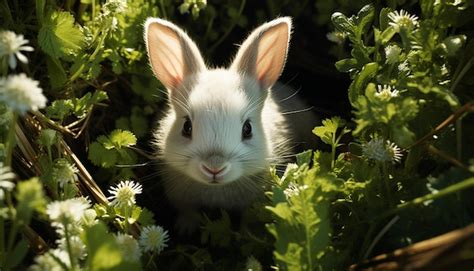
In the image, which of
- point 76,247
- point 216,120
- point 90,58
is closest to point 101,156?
point 90,58

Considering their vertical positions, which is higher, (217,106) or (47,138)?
(217,106)

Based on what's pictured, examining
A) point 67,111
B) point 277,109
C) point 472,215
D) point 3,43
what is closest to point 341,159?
point 472,215

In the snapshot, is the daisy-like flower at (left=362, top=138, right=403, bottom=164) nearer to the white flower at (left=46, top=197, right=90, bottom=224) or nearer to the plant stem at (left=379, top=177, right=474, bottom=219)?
the plant stem at (left=379, top=177, right=474, bottom=219)

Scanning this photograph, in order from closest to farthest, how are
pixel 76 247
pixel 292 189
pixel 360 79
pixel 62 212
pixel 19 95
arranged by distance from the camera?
1. pixel 19 95
2. pixel 62 212
3. pixel 76 247
4. pixel 292 189
5. pixel 360 79

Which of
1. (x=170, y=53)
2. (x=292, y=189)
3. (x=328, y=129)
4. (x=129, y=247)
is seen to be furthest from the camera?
(x=170, y=53)

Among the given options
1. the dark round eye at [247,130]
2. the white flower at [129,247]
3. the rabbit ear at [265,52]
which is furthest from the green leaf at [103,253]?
the rabbit ear at [265,52]

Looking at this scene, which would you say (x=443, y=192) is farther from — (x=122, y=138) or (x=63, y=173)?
(x=122, y=138)

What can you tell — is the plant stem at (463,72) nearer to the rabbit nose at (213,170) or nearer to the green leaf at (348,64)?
the green leaf at (348,64)

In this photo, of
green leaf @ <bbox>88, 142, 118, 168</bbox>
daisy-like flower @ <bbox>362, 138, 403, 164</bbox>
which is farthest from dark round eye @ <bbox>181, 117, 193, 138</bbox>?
daisy-like flower @ <bbox>362, 138, 403, 164</bbox>
